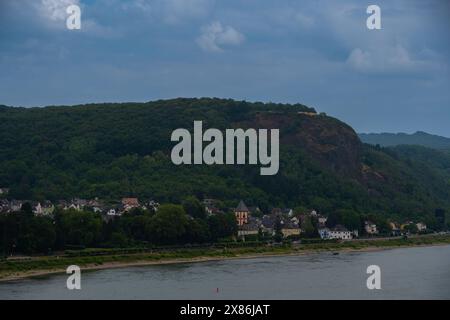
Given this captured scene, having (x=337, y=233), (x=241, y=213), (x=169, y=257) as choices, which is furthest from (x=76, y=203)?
(x=169, y=257)

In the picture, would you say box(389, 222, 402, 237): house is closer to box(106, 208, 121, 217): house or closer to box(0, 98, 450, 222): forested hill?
box(0, 98, 450, 222): forested hill

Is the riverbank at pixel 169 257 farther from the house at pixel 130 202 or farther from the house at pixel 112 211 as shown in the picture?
the house at pixel 130 202

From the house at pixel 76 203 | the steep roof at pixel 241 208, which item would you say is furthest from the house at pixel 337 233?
the house at pixel 76 203

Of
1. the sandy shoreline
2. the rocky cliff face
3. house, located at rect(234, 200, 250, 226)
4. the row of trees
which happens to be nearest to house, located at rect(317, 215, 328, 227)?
house, located at rect(234, 200, 250, 226)

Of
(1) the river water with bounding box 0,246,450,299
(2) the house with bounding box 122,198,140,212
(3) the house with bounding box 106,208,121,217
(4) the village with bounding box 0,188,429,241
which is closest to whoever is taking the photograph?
(1) the river water with bounding box 0,246,450,299

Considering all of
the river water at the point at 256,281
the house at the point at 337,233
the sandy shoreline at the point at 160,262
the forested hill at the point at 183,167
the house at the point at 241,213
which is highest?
the forested hill at the point at 183,167

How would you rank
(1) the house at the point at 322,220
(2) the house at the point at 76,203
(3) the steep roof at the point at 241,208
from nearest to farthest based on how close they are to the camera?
(2) the house at the point at 76,203 < (3) the steep roof at the point at 241,208 < (1) the house at the point at 322,220
